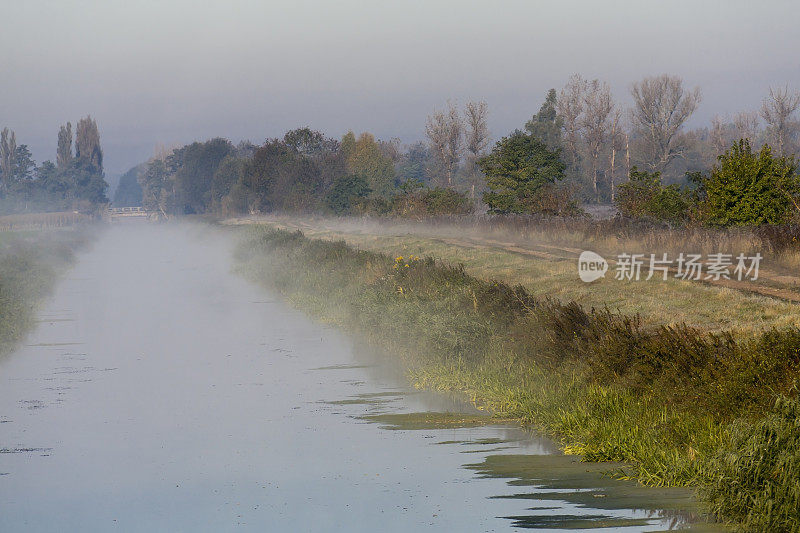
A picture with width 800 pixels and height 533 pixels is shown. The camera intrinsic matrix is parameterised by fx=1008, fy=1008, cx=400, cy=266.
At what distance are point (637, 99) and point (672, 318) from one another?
81415 millimetres

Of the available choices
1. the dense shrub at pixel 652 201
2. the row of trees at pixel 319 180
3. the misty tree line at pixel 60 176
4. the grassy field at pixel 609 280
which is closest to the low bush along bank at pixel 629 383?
the grassy field at pixel 609 280

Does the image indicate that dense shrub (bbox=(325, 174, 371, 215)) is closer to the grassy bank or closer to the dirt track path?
the dirt track path

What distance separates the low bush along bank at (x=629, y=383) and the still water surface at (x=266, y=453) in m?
0.45

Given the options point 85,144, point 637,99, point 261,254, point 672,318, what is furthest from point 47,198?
point 672,318

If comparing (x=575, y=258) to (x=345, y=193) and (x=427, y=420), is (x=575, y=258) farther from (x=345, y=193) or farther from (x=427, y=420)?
(x=345, y=193)

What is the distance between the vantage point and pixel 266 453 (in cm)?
1183

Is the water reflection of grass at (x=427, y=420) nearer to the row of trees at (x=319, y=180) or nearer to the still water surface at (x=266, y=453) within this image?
the still water surface at (x=266, y=453)

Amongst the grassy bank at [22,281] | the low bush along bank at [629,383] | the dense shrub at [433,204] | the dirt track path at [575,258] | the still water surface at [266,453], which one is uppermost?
the dense shrub at [433,204]

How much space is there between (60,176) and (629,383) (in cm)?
16938

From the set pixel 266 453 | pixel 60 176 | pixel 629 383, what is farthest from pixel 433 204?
pixel 60 176

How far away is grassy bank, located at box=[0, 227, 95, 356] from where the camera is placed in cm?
2541

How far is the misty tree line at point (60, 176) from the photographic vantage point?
15950 cm

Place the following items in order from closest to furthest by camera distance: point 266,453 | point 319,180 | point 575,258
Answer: point 266,453 < point 575,258 < point 319,180

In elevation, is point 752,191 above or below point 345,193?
below
